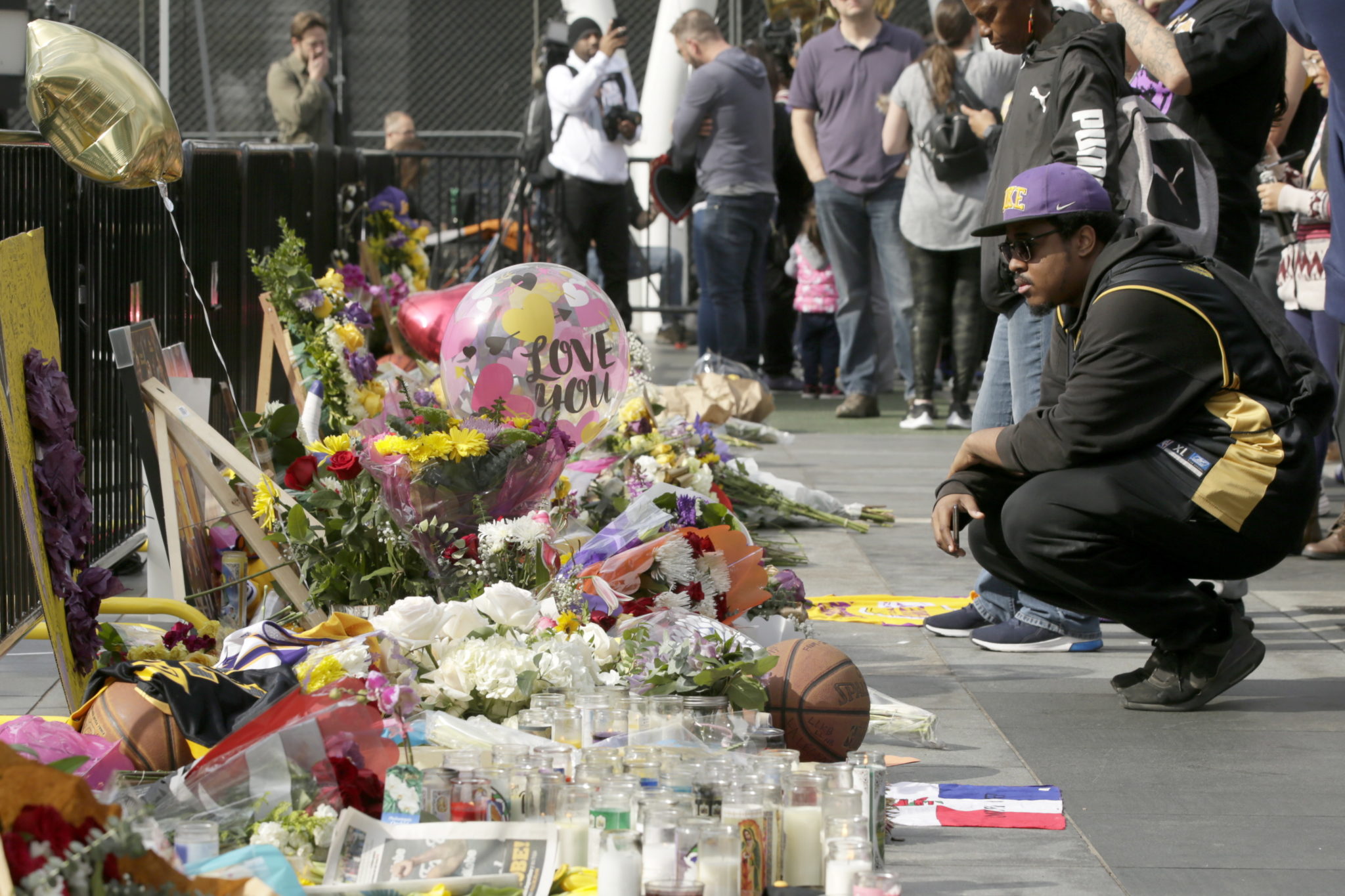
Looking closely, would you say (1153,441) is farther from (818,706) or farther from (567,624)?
(567,624)

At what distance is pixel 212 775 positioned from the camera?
3.03 meters

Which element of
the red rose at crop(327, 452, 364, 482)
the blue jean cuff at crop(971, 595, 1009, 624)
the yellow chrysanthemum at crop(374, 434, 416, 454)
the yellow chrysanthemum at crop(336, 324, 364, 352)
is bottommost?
the blue jean cuff at crop(971, 595, 1009, 624)

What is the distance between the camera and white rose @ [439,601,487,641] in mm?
3926

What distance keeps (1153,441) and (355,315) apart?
11.5 ft

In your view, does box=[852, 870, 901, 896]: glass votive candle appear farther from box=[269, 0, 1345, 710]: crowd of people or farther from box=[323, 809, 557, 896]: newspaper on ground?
box=[269, 0, 1345, 710]: crowd of people

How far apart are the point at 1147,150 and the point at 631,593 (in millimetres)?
2096

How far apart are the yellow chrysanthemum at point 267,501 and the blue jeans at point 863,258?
6635mm

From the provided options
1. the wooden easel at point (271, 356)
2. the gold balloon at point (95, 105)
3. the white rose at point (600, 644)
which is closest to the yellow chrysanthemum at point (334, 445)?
the white rose at point (600, 644)

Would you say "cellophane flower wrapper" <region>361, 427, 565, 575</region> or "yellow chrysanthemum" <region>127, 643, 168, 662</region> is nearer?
"yellow chrysanthemum" <region>127, 643, 168, 662</region>

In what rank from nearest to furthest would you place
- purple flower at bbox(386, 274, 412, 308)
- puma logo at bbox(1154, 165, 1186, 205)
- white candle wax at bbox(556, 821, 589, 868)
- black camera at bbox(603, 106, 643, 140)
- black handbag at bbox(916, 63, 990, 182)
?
white candle wax at bbox(556, 821, 589, 868)
puma logo at bbox(1154, 165, 1186, 205)
purple flower at bbox(386, 274, 412, 308)
black handbag at bbox(916, 63, 990, 182)
black camera at bbox(603, 106, 643, 140)

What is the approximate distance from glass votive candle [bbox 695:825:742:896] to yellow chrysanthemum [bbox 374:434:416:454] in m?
1.83

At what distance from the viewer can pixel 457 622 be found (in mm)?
3930

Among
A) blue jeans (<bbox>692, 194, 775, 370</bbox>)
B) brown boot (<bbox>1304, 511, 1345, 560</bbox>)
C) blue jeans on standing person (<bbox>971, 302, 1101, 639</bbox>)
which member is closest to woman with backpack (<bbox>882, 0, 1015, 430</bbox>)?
blue jeans (<bbox>692, 194, 775, 370</bbox>)

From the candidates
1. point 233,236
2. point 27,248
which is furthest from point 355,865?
point 233,236
